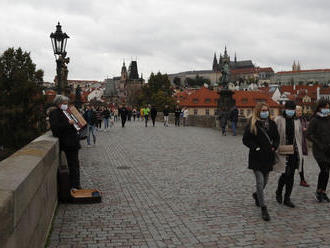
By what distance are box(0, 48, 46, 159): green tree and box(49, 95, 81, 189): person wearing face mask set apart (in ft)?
71.3

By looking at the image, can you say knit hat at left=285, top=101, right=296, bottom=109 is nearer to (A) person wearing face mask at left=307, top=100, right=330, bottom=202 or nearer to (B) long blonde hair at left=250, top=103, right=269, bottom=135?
(B) long blonde hair at left=250, top=103, right=269, bottom=135

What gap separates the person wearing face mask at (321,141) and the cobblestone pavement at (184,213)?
0.29 meters

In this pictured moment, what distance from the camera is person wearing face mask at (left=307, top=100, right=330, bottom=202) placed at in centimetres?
672

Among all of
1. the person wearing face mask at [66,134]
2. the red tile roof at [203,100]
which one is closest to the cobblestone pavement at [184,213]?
the person wearing face mask at [66,134]

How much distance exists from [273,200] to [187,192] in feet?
5.00

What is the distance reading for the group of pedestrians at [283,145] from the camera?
5891 millimetres

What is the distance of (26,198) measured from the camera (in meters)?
3.32

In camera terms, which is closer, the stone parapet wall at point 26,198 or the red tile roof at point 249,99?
the stone parapet wall at point 26,198

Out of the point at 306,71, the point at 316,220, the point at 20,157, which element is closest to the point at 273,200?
the point at 316,220

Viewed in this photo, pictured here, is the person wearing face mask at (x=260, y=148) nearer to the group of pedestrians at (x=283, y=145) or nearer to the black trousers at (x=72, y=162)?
the group of pedestrians at (x=283, y=145)

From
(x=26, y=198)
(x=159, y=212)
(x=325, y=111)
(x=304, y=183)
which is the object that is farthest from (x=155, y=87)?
(x=26, y=198)

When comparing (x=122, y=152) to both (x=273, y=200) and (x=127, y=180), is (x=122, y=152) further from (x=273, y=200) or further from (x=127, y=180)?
(x=273, y=200)

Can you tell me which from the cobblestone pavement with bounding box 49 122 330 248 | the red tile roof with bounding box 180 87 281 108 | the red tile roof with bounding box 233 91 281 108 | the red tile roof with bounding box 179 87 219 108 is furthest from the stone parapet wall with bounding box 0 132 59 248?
the red tile roof with bounding box 233 91 281 108

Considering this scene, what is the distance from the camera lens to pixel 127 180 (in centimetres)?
847
